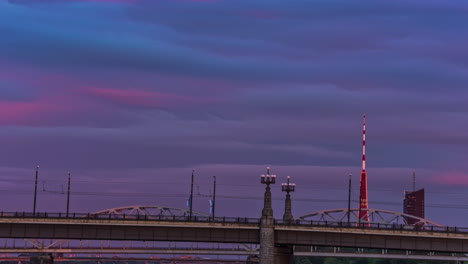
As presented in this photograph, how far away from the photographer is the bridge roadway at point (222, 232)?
139750 mm

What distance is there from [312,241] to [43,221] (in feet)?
137

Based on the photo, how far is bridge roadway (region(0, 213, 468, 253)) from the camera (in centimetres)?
13975

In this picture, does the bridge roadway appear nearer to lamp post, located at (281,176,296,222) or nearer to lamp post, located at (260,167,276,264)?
lamp post, located at (260,167,276,264)

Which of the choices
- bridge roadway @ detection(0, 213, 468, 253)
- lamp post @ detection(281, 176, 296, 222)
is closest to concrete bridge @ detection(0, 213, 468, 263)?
bridge roadway @ detection(0, 213, 468, 253)

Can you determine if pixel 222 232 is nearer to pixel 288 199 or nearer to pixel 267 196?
pixel 267 196

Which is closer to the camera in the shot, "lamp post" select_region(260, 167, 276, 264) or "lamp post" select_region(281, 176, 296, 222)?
"lamp post" select_region(260, 167, 276, 264)

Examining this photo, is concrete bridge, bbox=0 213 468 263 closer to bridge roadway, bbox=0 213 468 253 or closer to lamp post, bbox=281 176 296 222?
bridge roadway, bbox=0 213 468 253

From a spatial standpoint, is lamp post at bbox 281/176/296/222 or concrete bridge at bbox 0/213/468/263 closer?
concrete bridge at bbox 0/213/468/263

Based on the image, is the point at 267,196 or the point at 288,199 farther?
the point at 288,199

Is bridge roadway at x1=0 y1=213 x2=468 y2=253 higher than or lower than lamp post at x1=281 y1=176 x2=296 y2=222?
lower

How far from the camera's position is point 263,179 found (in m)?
149

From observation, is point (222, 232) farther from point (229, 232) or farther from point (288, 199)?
point (288, 199)

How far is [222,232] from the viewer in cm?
14412

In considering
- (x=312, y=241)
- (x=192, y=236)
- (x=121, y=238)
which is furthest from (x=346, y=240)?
(x=121, y=238)
